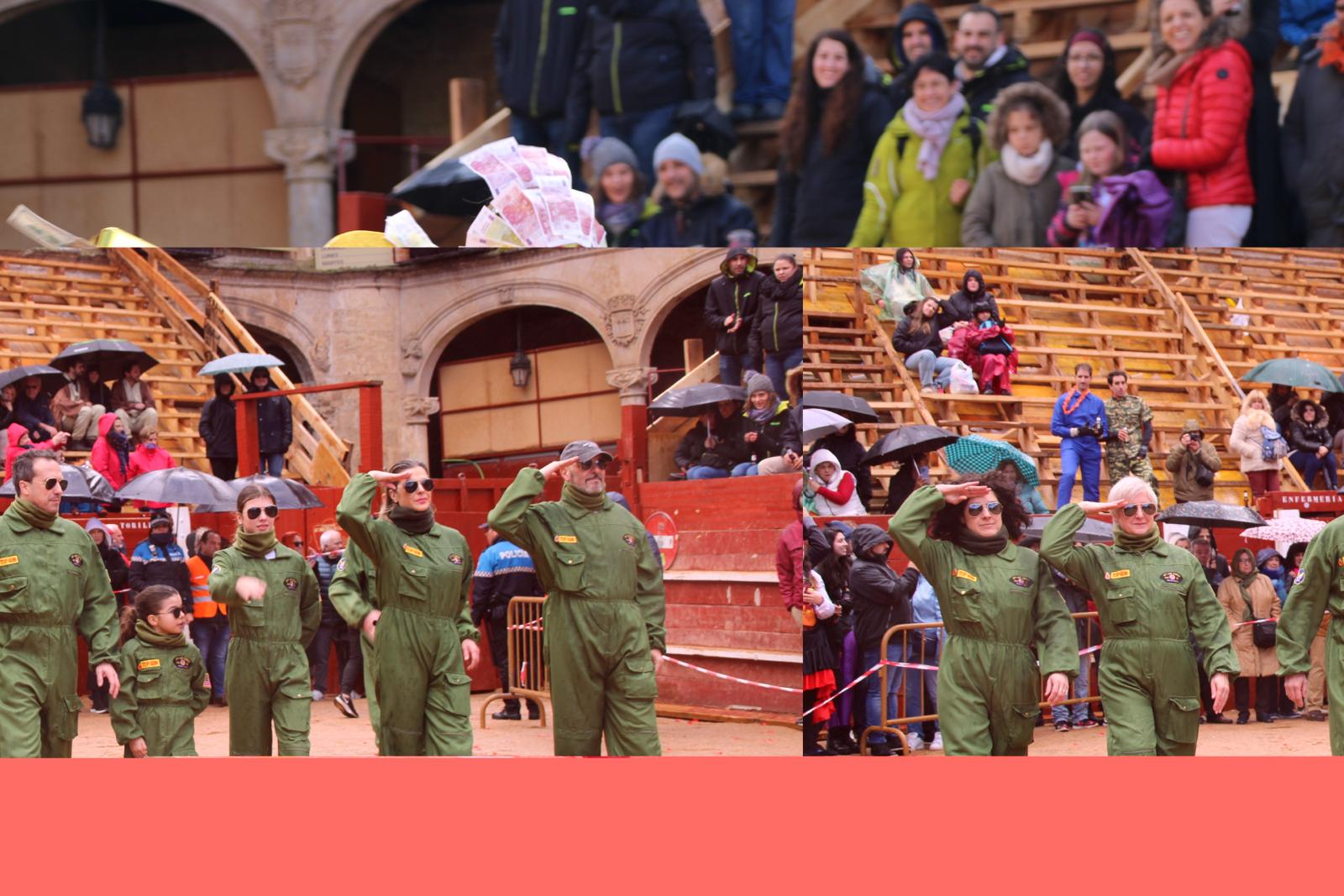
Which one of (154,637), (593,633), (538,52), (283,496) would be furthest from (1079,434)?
(154,637)

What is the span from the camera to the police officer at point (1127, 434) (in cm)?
771

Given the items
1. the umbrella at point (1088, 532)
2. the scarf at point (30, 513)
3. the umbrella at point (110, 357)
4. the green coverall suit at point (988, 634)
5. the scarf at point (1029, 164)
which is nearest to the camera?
the green coverall suit at point (988, 634)

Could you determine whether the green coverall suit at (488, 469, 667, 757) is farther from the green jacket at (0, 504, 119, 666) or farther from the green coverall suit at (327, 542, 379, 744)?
the green jacket at (0, 504, 119, 666)

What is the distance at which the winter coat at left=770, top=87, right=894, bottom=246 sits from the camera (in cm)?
812

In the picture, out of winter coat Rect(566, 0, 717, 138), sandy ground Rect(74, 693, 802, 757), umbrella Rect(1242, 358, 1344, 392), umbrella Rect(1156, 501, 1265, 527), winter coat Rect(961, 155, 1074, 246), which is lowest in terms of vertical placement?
sandy ground Rect(74, 693, 802, 757)

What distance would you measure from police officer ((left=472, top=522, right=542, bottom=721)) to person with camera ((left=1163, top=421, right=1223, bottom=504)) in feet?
9.22

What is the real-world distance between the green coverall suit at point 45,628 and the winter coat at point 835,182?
3394 millimetres

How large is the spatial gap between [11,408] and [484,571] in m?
2.18

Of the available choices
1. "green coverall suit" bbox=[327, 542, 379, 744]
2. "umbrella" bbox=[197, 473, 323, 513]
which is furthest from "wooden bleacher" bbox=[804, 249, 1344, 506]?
"umbrella" bbox=[197, 473, 323, 513]

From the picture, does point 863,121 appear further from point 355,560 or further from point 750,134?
point 355,560

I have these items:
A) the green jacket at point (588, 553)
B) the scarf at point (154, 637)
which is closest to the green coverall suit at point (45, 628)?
the scarf at point (154, 637)

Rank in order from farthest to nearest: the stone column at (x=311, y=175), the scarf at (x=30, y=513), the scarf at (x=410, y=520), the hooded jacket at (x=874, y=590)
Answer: the stone column at (x=311, y=175)
the hooded jacket at (x=874, y=590)
the scarf at (x=410, y=520)
the scarf at (x=30, y=513)

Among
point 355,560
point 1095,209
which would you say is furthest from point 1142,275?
point 355,560

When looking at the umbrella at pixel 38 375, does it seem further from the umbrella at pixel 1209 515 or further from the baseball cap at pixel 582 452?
the umbrella at pixel 1209 515
